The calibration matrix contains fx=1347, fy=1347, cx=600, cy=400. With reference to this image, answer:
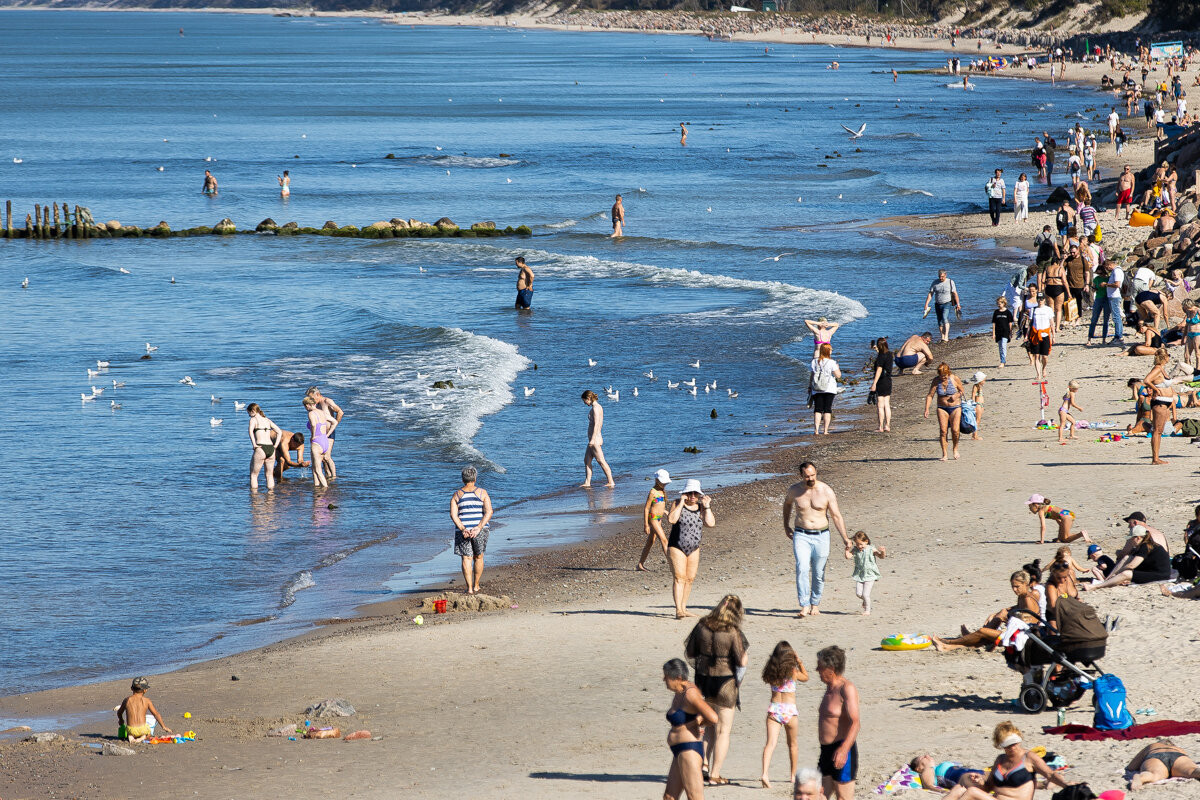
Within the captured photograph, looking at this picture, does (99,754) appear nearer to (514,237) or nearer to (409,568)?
(409,568)

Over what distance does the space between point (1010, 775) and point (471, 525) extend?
7.69 m

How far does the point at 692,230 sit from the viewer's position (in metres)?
48.3

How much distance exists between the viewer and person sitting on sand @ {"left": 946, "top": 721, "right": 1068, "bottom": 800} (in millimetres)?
8383

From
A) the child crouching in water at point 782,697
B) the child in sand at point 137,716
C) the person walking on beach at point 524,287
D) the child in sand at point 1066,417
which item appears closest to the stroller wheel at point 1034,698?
the child crouching in water at point 782,697

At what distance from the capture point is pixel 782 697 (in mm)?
9359

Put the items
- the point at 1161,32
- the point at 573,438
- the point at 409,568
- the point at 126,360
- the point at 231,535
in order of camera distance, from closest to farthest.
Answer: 1. the point at 409,568
2. the point at 231,535
3. the point at 573,438
4. the point at 126,360
5. the point at 1161,32

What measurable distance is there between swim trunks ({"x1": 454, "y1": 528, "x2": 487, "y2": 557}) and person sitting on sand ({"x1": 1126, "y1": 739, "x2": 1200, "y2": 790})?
7.77 meters

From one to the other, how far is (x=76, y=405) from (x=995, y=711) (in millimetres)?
20742

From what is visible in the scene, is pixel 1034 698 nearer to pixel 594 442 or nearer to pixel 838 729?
pixel 838 729

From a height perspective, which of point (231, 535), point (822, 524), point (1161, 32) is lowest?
point (231, 535)

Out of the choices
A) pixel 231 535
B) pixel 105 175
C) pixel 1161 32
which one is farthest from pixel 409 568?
pixel 1161 32

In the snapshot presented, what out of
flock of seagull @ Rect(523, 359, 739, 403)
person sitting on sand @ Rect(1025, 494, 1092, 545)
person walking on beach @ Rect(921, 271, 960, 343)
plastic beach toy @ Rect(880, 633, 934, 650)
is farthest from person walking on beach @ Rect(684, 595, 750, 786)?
person walking on beach @ Rect(921, 271, 960, 343)

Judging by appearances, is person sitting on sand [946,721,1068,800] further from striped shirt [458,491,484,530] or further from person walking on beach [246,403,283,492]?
person walking on beach [246,403,283,492]

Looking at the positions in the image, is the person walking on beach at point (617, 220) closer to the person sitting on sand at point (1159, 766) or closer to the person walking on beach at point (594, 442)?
the person walking on beach at point (594, 442)
